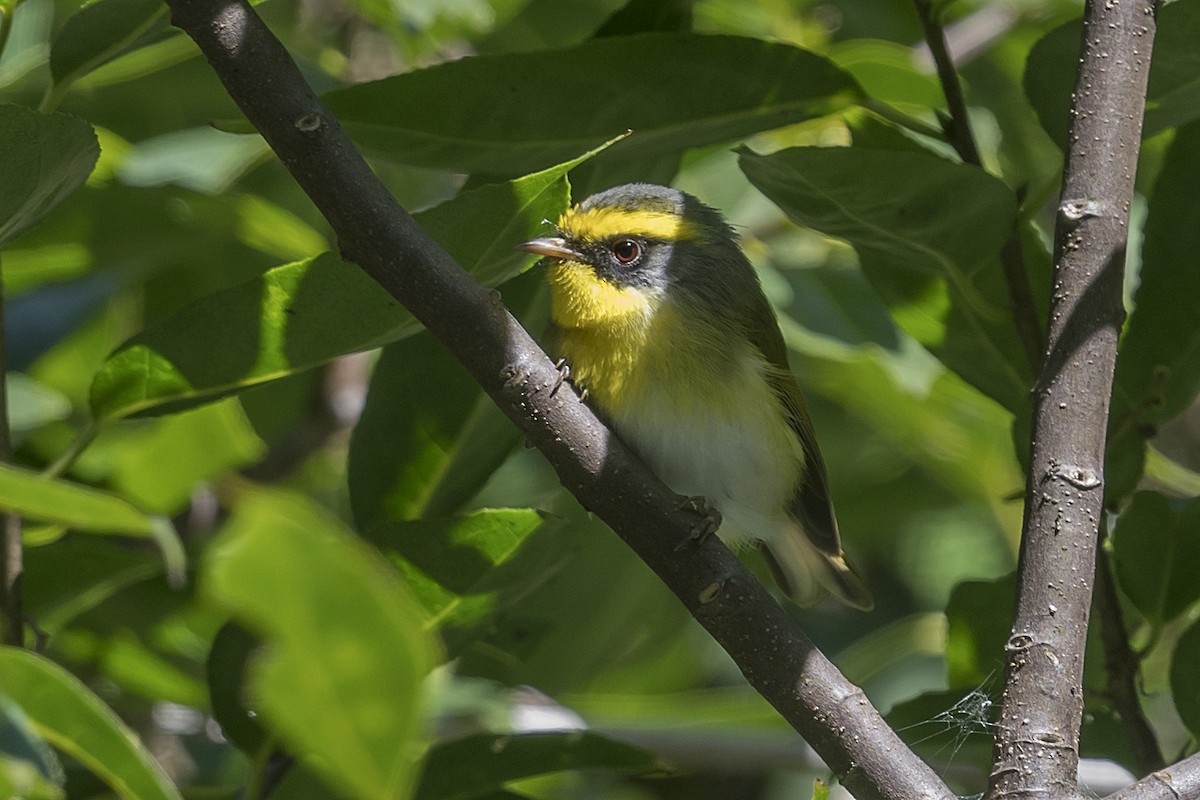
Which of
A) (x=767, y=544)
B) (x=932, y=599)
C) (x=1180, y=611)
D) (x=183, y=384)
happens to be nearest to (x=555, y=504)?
(x=767, y=544)

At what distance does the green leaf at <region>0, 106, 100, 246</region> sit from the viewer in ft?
5.51

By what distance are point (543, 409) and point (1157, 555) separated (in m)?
1.20

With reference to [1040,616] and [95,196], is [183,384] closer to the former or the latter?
[95,196]

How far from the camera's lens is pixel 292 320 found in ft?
6.40

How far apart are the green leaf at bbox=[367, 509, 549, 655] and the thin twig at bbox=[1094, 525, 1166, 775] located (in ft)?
2.87

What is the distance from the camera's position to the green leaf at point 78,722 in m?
1.37

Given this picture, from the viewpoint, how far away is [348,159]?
1.51m

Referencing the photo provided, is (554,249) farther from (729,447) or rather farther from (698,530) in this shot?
(698,530)

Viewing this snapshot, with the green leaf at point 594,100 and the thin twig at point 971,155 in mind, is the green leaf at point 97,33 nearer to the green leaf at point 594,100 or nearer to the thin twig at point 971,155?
the green leaf at point 594,100

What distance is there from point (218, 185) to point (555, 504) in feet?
3.90

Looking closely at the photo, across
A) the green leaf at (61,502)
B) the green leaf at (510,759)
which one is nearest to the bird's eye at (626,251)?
the green leaf at (510,759)

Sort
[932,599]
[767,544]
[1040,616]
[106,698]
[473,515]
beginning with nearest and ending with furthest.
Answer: [1040,616]
[473,515]
[106,698]
[767,544]
[932,599]

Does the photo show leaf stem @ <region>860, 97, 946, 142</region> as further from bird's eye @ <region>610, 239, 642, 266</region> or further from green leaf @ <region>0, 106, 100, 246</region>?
green leaf @ <region>0, 106, 100, 246</region>

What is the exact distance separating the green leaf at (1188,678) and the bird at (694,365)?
0.81m
